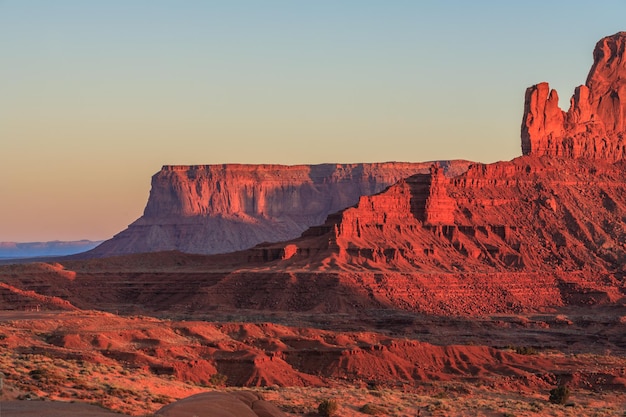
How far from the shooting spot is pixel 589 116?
160 meters

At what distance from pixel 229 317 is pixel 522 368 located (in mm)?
34932

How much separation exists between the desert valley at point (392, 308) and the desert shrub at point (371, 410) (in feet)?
0.24

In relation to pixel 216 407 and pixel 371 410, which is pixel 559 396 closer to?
pixel 371 410

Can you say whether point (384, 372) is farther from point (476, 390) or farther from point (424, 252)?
point (424, 252)

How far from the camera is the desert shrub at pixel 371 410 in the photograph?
50000 mm

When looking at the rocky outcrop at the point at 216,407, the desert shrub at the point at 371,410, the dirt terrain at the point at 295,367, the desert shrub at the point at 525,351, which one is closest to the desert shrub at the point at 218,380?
the dirt terrain at the point at 295,367

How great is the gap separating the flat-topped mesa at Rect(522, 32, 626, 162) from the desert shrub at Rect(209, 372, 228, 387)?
97.0m

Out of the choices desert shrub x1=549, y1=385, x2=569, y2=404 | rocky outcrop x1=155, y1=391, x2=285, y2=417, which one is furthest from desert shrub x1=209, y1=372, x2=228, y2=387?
rocky outcrop x1=155, y1=391, x2=285, y2=417

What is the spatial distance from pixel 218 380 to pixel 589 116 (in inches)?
4300

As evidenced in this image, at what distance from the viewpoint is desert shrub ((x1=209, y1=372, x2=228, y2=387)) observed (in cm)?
5959

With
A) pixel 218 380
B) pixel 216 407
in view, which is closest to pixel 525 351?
pixel 218 380

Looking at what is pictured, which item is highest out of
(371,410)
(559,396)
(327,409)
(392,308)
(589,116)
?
(589,116)

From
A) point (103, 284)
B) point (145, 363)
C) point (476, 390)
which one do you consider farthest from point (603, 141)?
point (145, 363)

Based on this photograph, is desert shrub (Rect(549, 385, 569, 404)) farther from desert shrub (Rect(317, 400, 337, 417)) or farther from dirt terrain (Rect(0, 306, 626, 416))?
desert shrub (Rect(317, 400, 337, 417))
